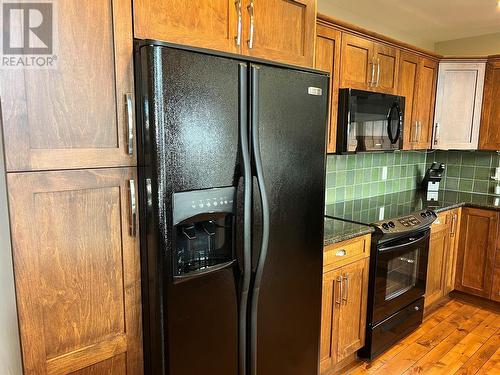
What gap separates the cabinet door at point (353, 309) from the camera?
2.20m

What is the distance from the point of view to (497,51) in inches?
137

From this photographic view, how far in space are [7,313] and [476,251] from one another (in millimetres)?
3468

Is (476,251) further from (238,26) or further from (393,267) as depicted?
(238,26)

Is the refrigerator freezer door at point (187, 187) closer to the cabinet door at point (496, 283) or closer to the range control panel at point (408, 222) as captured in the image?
the range control panel at point (408, 222)

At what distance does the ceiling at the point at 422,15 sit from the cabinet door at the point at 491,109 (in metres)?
0.44

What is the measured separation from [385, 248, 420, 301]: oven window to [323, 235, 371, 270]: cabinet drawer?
11.2 inches

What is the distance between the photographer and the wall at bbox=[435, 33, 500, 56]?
11.5ft

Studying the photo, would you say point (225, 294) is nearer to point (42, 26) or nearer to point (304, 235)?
point (304, 235)

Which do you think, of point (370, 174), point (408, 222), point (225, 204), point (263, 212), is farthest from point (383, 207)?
point (225, 204)

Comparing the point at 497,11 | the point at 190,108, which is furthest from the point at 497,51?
the point at 190,108

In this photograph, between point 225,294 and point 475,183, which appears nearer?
point 225,294

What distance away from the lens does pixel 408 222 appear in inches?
99.7

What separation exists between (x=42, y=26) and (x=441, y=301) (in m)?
3.68

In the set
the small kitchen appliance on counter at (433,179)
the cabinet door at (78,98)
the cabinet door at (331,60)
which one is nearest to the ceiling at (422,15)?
the cabinet door at (331,60)
